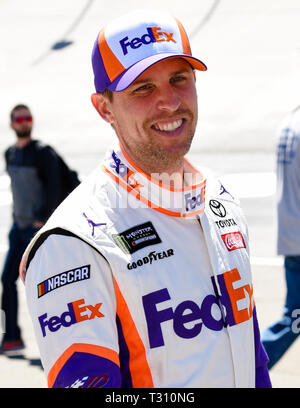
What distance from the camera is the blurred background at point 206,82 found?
13.8 metres

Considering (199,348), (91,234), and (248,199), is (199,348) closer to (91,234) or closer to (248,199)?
(91,234)

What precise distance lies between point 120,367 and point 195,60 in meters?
0.94

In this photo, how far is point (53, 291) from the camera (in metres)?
2.02

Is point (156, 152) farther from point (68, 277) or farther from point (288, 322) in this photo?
point (288, 322)

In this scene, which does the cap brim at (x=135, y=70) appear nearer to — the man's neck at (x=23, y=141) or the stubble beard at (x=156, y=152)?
the stubble beard at (x=156, y=152)

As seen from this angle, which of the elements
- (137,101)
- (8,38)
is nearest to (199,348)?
(137,101)

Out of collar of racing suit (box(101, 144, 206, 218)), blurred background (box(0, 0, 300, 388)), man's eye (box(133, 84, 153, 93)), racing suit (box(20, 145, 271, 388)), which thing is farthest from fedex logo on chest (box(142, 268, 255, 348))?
blurred background (box(0, 0, 300, 388))

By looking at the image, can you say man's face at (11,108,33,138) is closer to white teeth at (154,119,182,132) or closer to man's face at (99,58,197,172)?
man's face at (99,58,197,172)

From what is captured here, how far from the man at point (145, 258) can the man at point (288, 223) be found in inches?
98.1

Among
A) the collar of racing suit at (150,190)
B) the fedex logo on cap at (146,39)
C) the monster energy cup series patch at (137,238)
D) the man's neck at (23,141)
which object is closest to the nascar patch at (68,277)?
the monster energy cup series patch at (137,238)

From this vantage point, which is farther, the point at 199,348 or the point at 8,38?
the point at 8,38

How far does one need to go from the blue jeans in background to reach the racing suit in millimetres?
2628
